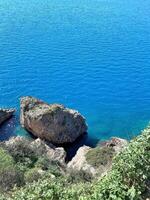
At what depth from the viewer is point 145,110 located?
169ft

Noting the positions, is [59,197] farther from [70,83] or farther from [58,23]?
[58,23]

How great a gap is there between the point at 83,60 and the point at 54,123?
69.4ft

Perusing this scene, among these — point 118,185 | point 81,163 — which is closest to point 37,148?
point 81,163

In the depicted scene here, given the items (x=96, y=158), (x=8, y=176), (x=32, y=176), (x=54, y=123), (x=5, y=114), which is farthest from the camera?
(x=5, y=114)

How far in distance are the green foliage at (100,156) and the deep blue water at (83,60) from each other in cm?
871

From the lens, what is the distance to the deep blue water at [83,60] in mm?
50697

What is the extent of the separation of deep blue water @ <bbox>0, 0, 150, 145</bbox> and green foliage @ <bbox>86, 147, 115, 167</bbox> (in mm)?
8715

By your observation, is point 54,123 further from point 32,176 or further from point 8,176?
point 8,176

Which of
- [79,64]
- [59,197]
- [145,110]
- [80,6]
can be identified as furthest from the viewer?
[80,6]

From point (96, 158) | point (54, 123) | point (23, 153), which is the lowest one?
point (96, 158)

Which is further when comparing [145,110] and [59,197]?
[145,110]

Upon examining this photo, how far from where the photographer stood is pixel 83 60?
62.3 m

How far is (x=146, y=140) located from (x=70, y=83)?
37.4 m

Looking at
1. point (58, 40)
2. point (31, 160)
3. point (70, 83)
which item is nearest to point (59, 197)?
point (31, 160)
